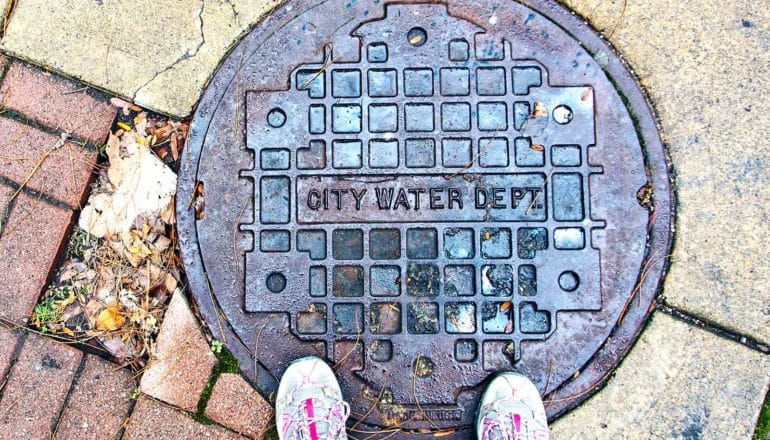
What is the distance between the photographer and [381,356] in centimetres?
216

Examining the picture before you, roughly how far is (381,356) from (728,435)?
53.8 inches

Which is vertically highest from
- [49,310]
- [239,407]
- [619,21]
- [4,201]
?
[619,21]

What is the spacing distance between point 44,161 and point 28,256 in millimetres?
397

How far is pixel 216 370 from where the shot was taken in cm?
220

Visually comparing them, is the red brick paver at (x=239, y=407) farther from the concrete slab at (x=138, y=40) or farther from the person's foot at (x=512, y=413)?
the concrete slab at (x=138, y=40)

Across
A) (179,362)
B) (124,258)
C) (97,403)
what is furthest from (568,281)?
(97,403)

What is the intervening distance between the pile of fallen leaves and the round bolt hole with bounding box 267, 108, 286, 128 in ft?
1.21

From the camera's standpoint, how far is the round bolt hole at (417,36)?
2.23 meters

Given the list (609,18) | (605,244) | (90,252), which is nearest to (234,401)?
(90,252)

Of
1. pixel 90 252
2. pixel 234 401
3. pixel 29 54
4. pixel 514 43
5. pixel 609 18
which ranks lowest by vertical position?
pixel 234 401

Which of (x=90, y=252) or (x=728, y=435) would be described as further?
(x=90, y=252)

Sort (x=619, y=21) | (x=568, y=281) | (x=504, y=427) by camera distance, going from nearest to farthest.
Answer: (x=504, y=427) < (x=568, y=281) < (x=619, y=21)

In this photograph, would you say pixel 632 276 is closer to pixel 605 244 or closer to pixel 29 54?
pixel 605 244

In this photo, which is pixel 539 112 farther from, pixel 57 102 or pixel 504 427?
pixel 57 102
